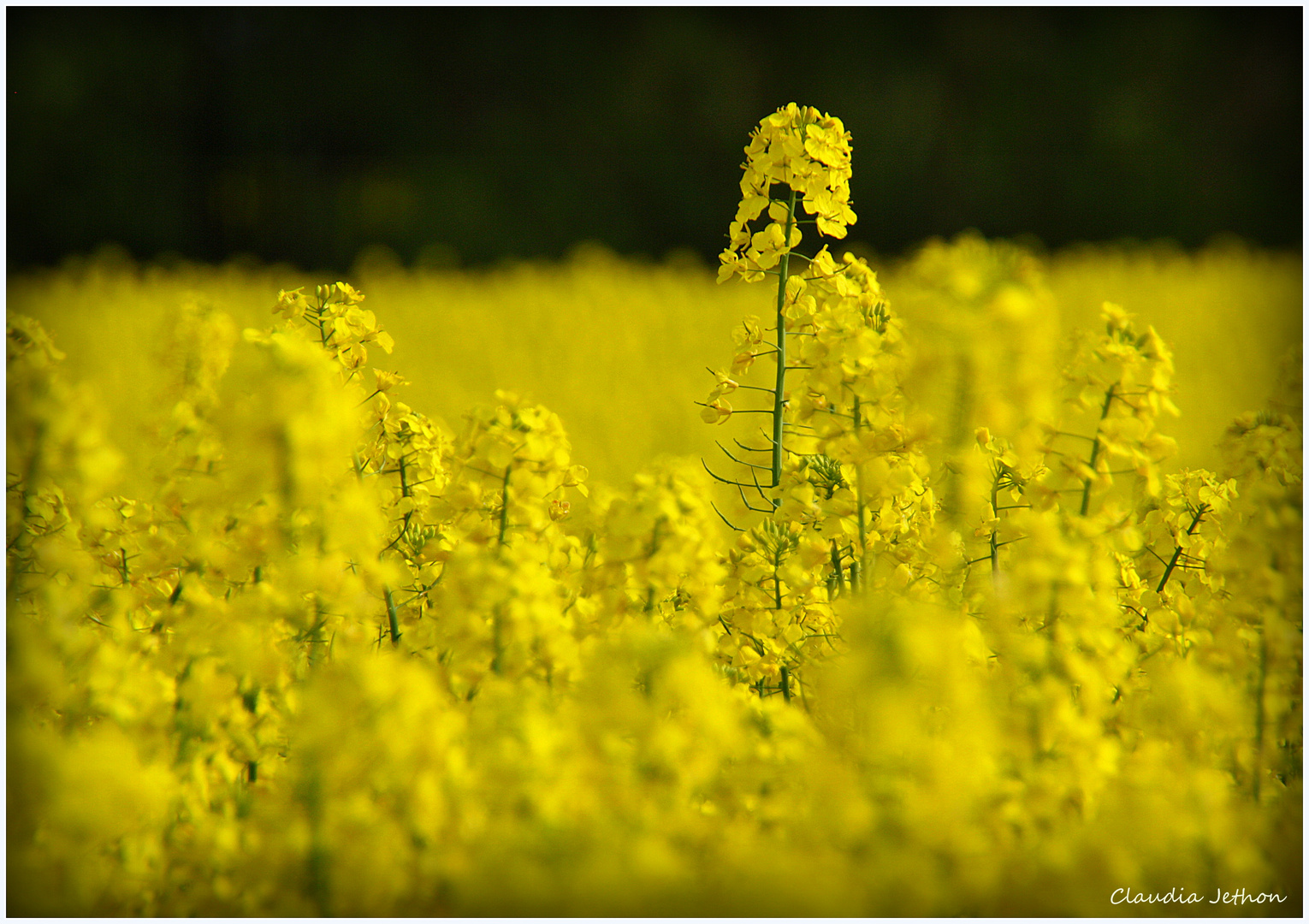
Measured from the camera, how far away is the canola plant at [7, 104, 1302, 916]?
1013 millimetres

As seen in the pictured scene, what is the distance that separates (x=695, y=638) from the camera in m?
1.37

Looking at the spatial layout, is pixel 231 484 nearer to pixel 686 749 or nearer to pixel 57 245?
pixel 686 749

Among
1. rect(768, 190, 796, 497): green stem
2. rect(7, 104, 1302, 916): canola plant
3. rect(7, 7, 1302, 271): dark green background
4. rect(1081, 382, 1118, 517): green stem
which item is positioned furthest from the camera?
rect(7, 7, 1302, 271): dark green background

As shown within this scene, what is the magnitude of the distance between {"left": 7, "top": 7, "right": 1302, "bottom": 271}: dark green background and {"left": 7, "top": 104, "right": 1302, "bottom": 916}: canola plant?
27.7 ft

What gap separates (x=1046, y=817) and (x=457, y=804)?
2.14ft

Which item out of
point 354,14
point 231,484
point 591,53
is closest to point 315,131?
point 354,14

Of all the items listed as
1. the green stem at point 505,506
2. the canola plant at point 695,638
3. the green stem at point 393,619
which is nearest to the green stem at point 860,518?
the canola plant at point 695,638

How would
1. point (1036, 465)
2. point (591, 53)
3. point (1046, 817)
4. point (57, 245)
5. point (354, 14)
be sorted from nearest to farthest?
1. point (1046, 817)
2. point (1036, 465)
3. point (57, 245)
4. point (354, 14)
5. point (591, 53)

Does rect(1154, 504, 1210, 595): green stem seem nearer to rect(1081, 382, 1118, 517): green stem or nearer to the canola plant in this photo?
the canola plant

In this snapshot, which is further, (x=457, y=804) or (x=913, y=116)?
(x=913, y=116)

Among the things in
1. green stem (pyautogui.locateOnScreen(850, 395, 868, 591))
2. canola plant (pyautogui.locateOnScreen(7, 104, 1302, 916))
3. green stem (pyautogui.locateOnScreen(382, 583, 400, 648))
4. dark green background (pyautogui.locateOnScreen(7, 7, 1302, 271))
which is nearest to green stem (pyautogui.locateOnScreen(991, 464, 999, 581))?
Answer: canola plant (pyautogui.locateOnScreen(7, 104, 1302, 916))

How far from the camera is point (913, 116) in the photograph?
10.4 meters

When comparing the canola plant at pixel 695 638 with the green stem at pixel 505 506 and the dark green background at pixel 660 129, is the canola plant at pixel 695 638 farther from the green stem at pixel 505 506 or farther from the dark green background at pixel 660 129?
the dark green background at pixel 660 129

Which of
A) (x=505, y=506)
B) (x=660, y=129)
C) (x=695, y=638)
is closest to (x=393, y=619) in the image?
(x=505, y=506)
